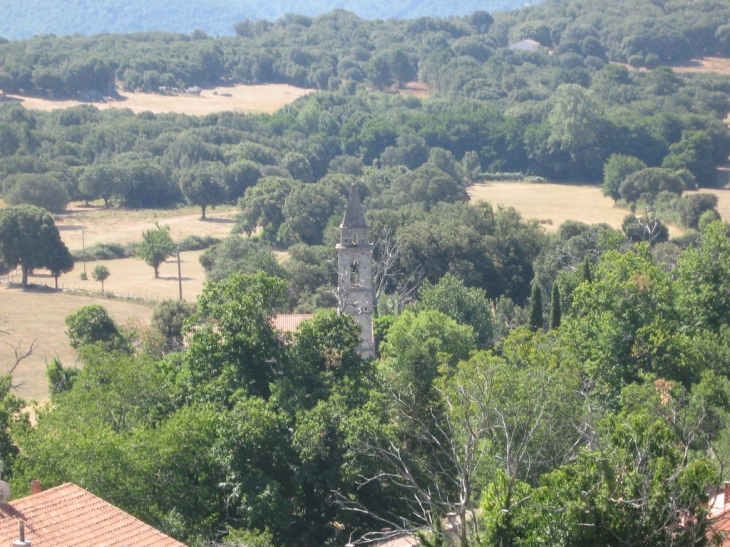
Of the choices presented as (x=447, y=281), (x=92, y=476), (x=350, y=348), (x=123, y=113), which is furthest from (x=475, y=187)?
(x=92, y=476)

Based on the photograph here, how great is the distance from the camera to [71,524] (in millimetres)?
21984

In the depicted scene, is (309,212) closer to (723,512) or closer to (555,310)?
(555,310)

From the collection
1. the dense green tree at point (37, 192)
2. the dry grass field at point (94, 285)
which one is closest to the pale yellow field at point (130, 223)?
the dry grass field at point (94, 285)

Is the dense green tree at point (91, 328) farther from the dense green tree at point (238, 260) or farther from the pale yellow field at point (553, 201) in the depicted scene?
the pale yellow field at point (553, 201)

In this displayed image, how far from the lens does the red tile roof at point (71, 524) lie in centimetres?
2131

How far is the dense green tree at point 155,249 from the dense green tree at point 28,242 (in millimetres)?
7045

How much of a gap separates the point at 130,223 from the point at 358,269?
179 feet

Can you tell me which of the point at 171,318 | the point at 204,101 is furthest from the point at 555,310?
the point at 204,101

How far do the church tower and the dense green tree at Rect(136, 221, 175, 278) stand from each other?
35.1 metres

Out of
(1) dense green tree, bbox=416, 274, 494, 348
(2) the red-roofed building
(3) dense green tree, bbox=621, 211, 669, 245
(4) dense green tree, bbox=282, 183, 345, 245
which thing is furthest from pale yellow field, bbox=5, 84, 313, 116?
(2) the red-roofed building

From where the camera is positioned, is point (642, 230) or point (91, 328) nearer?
point (91, 328)

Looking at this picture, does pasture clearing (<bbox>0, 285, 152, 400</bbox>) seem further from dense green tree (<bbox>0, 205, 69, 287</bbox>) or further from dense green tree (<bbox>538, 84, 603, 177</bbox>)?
dense green tree (<bbox>538, 84, 603, 177</bbox>)

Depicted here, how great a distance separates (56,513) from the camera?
877 inches

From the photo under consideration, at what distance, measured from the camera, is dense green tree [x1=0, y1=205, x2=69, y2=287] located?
71000 millimetres
